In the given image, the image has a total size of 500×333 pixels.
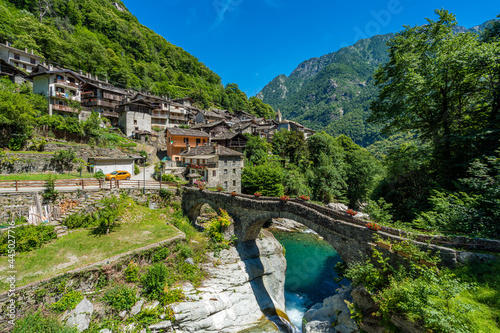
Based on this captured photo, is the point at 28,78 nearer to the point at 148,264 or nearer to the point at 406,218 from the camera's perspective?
the point at 148,264

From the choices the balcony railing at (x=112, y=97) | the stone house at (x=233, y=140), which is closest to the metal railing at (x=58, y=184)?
the stone house at (x=233, y=140)

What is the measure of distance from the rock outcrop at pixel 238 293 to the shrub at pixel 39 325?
5225 millimetres

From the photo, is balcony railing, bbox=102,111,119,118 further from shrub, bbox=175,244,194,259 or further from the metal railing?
shrub, bbox=175,244,194,259

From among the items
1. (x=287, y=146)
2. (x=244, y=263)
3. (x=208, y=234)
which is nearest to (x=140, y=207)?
(x=208, y=234)

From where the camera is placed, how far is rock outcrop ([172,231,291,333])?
1199 cm

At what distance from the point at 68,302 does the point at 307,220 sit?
1483cm

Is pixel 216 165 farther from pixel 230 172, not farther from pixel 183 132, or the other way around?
pixel 183 132

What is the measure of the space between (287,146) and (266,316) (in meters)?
34.8

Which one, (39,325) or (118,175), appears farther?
(118,175)

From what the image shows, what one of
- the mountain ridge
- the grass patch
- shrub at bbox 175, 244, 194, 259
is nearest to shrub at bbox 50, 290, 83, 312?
the grass patch

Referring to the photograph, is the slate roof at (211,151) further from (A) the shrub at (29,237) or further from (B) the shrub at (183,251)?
(A) the shrub at (29,237)

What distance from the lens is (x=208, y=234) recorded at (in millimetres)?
19625

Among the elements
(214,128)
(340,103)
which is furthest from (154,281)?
(340,103)

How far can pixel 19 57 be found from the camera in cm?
4291
